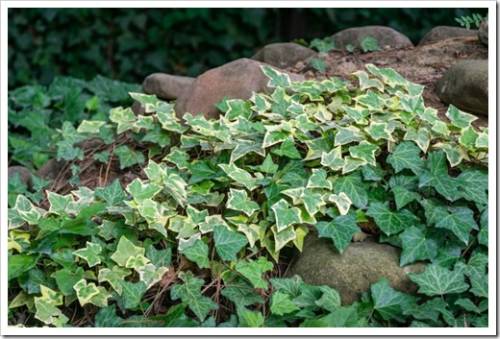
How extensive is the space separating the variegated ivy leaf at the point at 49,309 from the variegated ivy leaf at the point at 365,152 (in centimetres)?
111

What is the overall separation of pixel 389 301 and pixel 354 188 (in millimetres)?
457

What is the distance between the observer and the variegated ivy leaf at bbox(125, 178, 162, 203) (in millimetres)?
2672

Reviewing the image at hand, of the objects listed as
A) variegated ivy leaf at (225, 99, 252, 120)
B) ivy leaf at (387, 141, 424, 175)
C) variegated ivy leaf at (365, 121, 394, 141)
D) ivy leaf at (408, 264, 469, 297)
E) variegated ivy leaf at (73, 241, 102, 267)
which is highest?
variegated ivy leaf at (365, 121, 394, 141)

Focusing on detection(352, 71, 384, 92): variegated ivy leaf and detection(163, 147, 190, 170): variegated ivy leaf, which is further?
detection(352, 71, 384, 92): variegated ivy leaf

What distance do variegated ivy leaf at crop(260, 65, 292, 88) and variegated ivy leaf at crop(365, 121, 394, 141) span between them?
0.52 metres

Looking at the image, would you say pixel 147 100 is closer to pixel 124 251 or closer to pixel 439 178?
pixel 124 251

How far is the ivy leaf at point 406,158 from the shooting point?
2.70 metres

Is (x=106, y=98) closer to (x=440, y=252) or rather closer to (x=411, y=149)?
(x=411, y=149)

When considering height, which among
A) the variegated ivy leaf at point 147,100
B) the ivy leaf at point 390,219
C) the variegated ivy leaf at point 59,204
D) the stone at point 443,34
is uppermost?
the stone at point 443,34

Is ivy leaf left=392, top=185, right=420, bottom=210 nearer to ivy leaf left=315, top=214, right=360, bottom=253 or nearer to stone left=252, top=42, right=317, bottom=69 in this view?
ivy leaf left=315, top=214, right=360, bottom=253

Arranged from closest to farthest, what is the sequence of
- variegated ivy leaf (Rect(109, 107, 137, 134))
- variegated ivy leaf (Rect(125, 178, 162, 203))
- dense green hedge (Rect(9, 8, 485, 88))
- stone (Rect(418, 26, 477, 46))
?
1. variegated ivy leaf (Rect(125, 178, 162, 203))
2. variegated ivy leaf (Rect(109, 107, 137, 134))
3. stone (Rect(418, 26, 477, 46))
4. dense green hedge (Rect(9, 8, 485, 88))

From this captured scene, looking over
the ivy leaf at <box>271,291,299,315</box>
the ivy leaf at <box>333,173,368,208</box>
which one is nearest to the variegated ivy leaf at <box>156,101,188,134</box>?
the ivy leaf at <box>333,173,368,208</box>

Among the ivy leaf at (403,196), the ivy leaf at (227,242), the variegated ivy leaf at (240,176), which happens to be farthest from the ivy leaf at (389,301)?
the variegated ivy leaf at (240,176)

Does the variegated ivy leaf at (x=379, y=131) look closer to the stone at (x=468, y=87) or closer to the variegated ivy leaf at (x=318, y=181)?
the variegated ivy leaf at (x=318, y=181)
